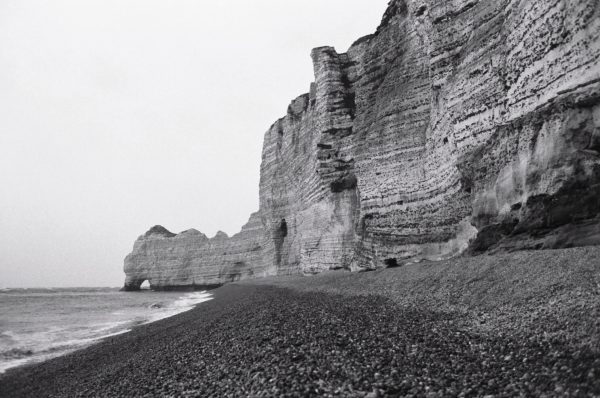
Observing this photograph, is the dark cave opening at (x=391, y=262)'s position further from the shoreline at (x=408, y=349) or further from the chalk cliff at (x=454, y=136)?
the shoreline at (x=408, y=349)

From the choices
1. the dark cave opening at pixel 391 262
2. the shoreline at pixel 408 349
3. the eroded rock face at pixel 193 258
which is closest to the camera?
the shoreline at pixel 408 349

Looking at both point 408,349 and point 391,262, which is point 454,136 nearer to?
point 391,262

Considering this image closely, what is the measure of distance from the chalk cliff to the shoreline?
2425 mm

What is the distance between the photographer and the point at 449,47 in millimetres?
18344

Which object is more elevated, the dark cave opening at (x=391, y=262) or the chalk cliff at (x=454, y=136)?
the chalk cliff at (x=454, y=136)

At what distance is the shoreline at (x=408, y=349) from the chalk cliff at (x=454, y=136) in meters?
2.43

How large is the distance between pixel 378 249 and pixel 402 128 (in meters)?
7.14

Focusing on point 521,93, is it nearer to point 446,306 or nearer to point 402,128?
point 446,306

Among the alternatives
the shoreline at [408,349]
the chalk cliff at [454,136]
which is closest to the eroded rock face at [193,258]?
the chalk cliff at [454,136]

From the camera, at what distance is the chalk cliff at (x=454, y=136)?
993cm

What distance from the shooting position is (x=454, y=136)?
1659 cm

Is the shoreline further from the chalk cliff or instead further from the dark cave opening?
the dark cave opening

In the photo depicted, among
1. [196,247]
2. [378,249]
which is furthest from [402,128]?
[196,247]

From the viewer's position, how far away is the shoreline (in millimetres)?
4348
